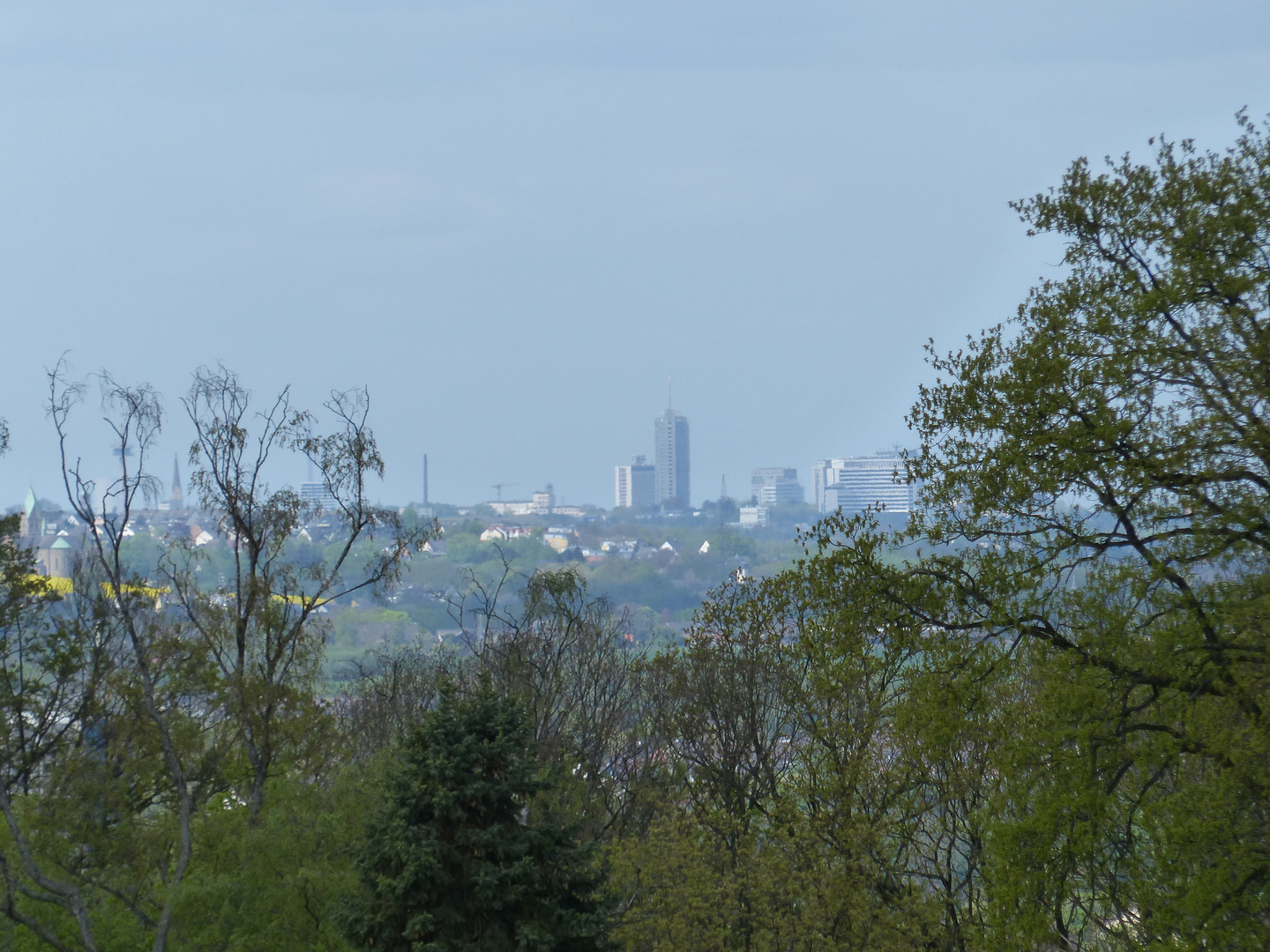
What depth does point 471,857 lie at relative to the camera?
1080 cm

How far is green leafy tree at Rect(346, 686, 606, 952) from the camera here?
10.4 m

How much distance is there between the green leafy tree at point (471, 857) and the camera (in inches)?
409

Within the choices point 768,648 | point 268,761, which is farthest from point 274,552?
point 768,648

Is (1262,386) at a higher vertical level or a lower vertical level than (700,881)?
higher

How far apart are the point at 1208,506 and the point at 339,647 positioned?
83.7 m

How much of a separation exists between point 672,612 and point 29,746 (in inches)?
3559

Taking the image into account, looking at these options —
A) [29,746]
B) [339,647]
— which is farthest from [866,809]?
[339,647]

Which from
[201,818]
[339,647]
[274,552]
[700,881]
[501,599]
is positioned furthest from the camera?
[501,599]

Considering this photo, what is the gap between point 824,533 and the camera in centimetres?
1077

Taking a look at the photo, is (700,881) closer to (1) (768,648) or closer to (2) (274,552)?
(1) (768,648)

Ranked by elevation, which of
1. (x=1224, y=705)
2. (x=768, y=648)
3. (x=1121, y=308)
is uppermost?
(x=1121, y=308)

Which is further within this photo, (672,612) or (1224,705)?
(672,612)

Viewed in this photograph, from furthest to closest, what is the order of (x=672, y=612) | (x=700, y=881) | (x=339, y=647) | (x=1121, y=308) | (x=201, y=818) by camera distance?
(x=672, y=612), (x=339, y=647), (x=201, y=818), (x=700, y=881), (x=1121, y=308)

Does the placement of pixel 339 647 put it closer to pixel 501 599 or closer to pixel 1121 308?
Result: pixel 501 599
